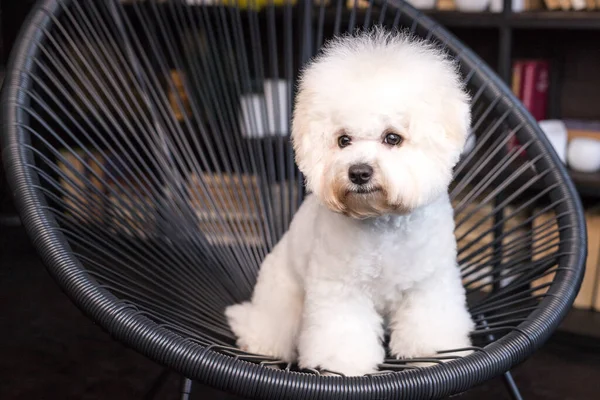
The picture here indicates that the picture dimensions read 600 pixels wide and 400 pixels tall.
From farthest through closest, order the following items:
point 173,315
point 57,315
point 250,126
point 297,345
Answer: point 57,315, point 250,126, point 297,345, point 173,315

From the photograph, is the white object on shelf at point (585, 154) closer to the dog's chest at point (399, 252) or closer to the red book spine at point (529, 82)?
the red book spine at point (529, 82)

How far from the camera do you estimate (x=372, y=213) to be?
3.17 feet

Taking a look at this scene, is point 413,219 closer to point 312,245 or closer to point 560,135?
point 312,245

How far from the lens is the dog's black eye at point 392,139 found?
96cm

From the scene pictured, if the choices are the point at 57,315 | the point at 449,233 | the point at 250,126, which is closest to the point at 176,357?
the point at 449,233

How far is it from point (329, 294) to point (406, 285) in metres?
0.12

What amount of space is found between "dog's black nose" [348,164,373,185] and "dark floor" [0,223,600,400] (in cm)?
93

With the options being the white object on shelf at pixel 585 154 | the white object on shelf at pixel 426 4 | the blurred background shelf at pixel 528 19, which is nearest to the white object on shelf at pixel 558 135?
the white object on shelf at pixel 585 154

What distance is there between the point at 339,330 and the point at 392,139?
0.31m

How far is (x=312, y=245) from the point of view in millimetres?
1095

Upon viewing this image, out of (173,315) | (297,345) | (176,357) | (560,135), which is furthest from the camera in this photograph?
(560,135)

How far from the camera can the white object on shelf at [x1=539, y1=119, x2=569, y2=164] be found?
1.87 metres

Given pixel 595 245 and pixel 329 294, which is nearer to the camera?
pixel 329 294

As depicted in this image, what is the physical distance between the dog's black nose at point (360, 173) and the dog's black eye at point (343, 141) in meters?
0.07
